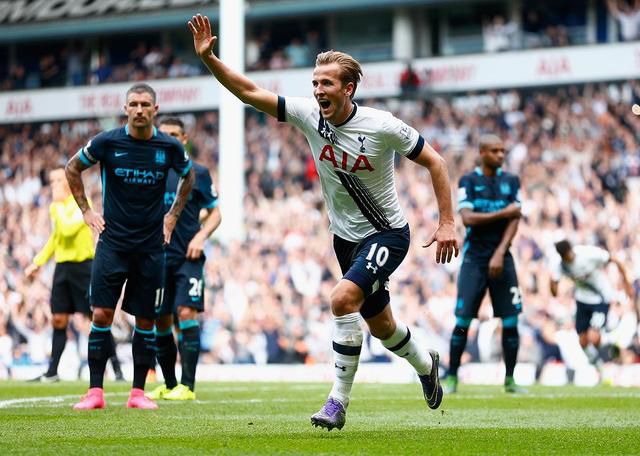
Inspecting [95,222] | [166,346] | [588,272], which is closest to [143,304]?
[95,222]

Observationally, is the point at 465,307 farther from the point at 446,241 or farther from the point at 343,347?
the point at 446,241

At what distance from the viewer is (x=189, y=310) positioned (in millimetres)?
11133

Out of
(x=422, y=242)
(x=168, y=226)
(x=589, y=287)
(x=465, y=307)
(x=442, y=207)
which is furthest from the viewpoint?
(x=422, y=242)

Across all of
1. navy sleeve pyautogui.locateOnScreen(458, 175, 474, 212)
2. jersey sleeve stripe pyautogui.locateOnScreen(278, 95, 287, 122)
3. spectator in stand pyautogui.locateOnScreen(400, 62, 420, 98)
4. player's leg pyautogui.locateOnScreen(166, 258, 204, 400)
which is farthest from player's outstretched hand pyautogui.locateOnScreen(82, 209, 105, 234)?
spectator in stand pyautogui.locateOnScreen(400, 62, 420, 98)

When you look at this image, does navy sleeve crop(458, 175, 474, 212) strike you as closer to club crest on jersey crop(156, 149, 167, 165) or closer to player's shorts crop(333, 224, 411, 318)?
club crest on jersey crop(156, 149, 167, 165)

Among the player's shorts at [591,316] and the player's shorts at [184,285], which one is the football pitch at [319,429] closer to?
the player's shorts at [184,285]

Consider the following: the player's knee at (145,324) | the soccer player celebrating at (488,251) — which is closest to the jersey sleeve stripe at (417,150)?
the player's knee at (145,324)

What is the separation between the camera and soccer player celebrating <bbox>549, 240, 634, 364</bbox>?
15.0 m

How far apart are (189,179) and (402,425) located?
9.95 ft

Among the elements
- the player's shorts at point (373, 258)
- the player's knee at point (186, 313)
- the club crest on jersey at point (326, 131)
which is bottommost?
the player's knee at point (186, 313)

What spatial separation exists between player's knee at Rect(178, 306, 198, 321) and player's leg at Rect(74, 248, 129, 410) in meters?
1.55

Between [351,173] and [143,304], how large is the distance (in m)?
2.97

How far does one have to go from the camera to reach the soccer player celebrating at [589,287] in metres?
15.0

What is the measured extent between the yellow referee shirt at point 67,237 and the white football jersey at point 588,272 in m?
5.55
